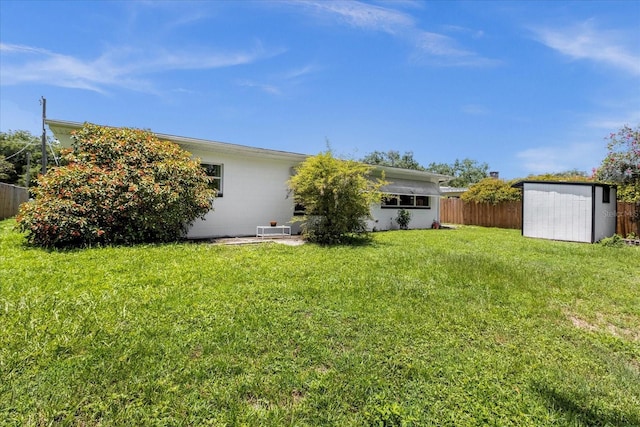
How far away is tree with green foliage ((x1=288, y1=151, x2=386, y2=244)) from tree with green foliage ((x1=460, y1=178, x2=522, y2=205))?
584 inches

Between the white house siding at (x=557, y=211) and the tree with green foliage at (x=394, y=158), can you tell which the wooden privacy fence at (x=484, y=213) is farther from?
the tree with green foliage at (x=394, y=158)

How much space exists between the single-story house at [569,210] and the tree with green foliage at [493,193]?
575 centimetres

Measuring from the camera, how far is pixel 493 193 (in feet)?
70.5

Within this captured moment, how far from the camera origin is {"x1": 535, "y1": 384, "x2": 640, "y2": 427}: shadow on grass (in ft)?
8.46

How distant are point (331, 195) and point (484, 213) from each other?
16649 mm

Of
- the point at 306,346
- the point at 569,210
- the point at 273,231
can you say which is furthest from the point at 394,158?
the point at 306,346

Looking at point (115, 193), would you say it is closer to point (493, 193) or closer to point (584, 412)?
point (584, 412)

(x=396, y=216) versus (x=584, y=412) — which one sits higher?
(x=396, y=216)

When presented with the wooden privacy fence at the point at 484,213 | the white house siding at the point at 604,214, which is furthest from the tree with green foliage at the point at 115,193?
the wooden privacy fence at the point at 484,213

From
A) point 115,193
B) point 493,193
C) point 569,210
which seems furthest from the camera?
point 493,193

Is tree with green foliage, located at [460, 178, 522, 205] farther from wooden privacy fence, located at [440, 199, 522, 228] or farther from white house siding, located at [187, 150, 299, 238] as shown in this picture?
white house siding, located at [187, 150, 299, 238]

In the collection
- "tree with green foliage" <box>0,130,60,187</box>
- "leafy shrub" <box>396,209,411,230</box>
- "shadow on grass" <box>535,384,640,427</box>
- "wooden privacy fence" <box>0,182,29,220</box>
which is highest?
"tree with green foliage" <box>0,130,60,187</box>

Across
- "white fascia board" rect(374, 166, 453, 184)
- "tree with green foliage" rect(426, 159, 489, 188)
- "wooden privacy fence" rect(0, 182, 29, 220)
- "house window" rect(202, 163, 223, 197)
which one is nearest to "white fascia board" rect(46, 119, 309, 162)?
"house window" rect(202, 163, 223, 197)

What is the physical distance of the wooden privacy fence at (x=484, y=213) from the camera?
20406 millimetres
